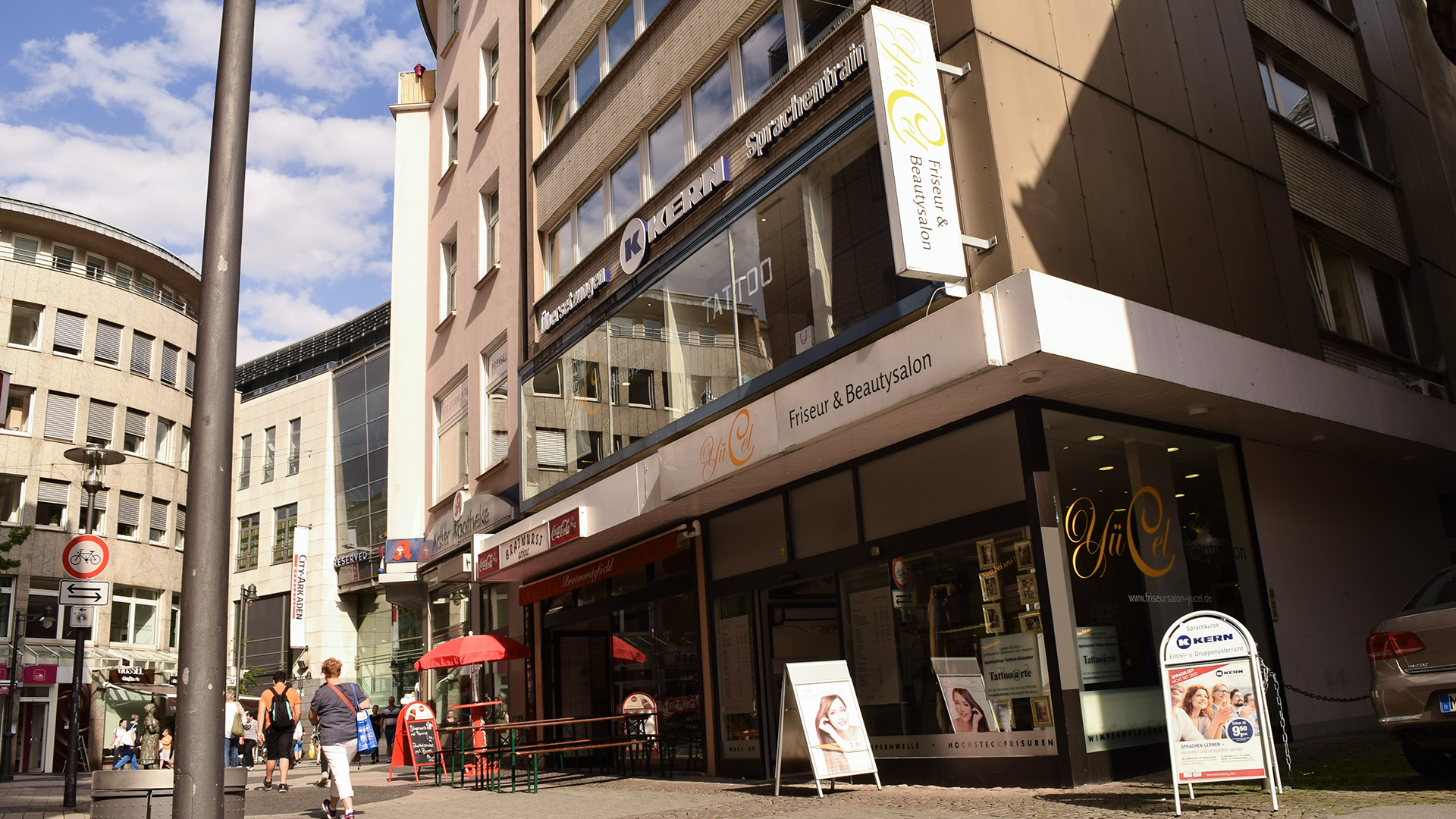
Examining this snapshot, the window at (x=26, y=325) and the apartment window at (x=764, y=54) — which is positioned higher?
the window at (x=26, y=325)

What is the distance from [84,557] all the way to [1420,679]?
14867 mm

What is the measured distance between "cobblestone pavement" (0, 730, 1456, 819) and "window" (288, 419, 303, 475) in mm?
46508

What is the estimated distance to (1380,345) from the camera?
15766 millimetres

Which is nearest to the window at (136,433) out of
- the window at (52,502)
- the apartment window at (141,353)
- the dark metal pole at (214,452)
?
the apartment window at (141,353)

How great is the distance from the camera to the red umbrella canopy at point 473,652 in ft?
57.4

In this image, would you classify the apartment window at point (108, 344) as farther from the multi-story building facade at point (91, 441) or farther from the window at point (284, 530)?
the window at point (284, 530)

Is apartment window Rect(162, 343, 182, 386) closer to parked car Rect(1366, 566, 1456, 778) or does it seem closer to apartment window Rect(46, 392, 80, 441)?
apartment window Rect(46, 392, 80, 441)

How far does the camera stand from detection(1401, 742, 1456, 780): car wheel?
7918mm

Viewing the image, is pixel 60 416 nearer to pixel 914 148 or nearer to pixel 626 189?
pixel 626 189

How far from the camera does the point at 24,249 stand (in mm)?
44531

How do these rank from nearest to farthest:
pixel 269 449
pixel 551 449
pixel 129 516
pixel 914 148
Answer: pixel 914 148
pixel 551 449
pixel 129 516
pixel 269 449

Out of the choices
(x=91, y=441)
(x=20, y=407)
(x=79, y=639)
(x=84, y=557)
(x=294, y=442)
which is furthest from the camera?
(x=294, y=442)

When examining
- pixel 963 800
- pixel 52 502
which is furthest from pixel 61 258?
pixel 963 800

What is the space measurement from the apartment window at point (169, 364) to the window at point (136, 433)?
2320 mm
